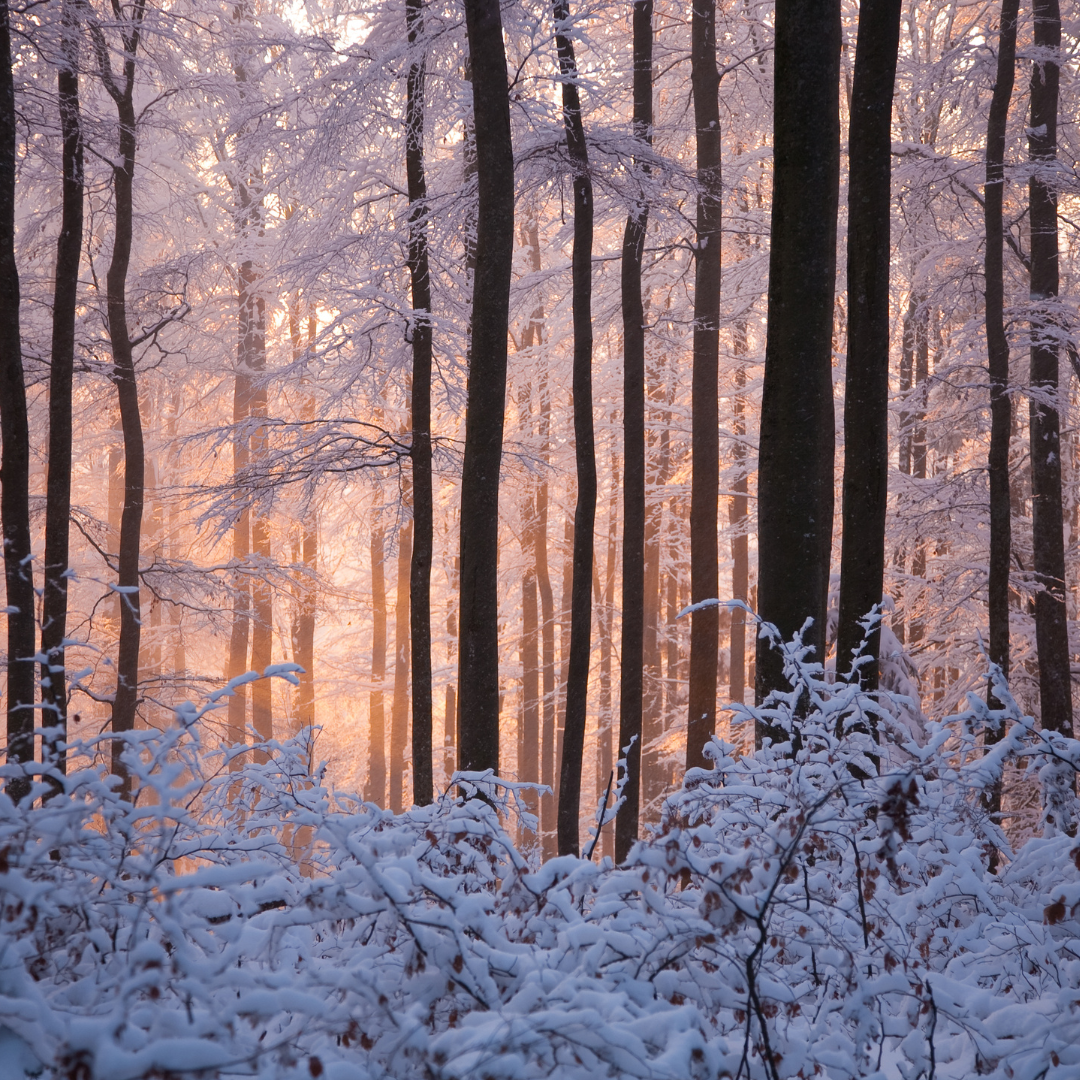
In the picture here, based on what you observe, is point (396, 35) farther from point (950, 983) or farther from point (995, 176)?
point (950, 983)

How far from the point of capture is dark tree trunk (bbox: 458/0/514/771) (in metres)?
7.03

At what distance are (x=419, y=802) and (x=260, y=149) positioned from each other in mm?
7968

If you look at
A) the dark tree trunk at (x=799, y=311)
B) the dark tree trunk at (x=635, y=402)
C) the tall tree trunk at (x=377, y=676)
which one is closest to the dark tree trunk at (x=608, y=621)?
the tall tree trunk at (x=377, y=676)

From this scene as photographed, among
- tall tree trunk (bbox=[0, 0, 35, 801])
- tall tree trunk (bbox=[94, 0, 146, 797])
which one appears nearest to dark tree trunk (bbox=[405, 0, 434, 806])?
tall tree trunk (bbox=[0, 0, 35, 801])

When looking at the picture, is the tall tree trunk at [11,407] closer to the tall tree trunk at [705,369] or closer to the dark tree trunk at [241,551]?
the tall tree trunk at [705,369]

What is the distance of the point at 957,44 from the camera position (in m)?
11.6

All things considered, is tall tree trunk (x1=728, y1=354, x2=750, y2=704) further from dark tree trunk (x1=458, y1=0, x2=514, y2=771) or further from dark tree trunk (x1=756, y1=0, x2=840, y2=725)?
dark tree trunk (x1=756, y1=0, x2=840, y2=725)

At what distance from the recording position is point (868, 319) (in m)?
5.99

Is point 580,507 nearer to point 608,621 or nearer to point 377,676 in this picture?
point 608,621

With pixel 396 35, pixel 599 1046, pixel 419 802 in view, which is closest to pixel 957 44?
pixel 396 35

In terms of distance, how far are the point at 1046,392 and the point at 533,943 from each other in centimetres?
1147

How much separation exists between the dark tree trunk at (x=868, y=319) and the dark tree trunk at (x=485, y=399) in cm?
275

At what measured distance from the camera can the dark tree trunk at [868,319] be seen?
5.94 m

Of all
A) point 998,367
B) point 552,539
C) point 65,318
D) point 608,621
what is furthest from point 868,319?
point 552,539
